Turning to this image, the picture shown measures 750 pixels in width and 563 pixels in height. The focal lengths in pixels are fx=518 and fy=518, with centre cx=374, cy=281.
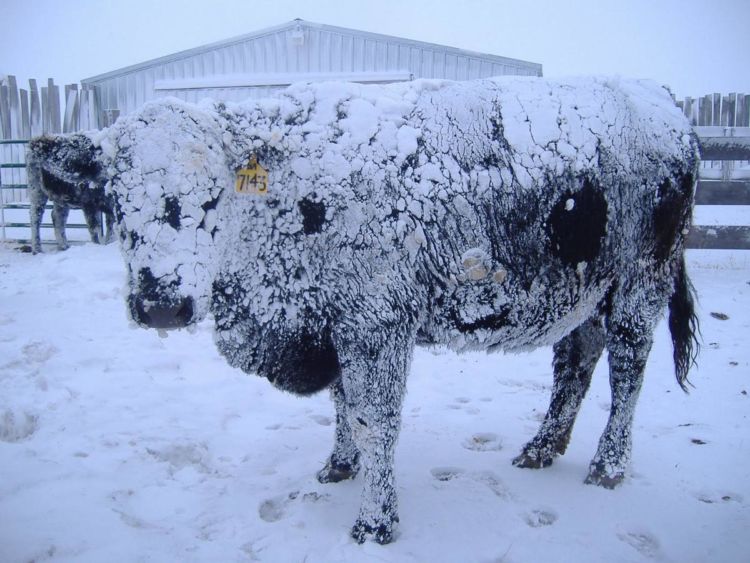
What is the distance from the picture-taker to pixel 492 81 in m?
2.78

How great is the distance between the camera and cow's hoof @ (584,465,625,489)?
2.92 m

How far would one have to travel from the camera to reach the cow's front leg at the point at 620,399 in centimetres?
287

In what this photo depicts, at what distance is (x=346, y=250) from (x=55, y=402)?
2.59 metres

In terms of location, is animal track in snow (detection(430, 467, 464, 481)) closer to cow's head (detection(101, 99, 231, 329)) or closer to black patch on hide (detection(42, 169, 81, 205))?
cow's head (detection(101, 99, 231, 329))

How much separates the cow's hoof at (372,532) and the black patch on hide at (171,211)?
5.31 ft

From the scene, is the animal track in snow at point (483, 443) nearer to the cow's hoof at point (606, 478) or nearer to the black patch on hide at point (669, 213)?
the cow's hoof at point (606, 478)

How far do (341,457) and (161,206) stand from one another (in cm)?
180

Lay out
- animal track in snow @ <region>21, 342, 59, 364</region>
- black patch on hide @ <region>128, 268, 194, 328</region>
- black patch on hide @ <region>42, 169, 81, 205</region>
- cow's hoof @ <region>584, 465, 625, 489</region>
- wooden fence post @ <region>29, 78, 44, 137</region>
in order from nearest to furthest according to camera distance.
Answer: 1. black patch on hide @ <region>128, 268, 194, 328</region>
2. black patch on hide @ <region>42, 169, 81, 205</region>
3. cow's hoof @ <region>584, 465, 625, 489</region>
4. animal track in snow @ <region>21, 342, 59, 364</region>
5. wooden fence post @ <region>29, 78, 44, 137</region>

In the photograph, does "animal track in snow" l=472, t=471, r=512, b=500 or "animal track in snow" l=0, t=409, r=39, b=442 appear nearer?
"animal track in snow" l=472, t=471, r=512, b=500

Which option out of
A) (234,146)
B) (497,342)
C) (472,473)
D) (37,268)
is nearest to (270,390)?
(472,473)

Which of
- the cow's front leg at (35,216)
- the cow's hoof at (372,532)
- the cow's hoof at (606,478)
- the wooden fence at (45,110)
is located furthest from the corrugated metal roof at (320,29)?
the cow's hoof at (372,532)

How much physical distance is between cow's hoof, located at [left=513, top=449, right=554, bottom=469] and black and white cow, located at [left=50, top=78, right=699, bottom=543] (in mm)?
866

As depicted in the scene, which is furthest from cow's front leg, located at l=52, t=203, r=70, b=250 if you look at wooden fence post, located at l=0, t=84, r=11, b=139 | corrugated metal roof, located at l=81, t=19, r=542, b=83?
wooden fence post, located at l=0, t=84, r=11, b=139

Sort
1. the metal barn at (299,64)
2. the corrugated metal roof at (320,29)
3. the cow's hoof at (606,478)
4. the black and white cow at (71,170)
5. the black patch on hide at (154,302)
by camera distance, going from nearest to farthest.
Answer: the black patch on hide at (154,302) < the black and white cow at (71,170) < the cow's hoof at (606,478) < the corrugated metal roof at (320,29) < the metal barn at (299,64)
